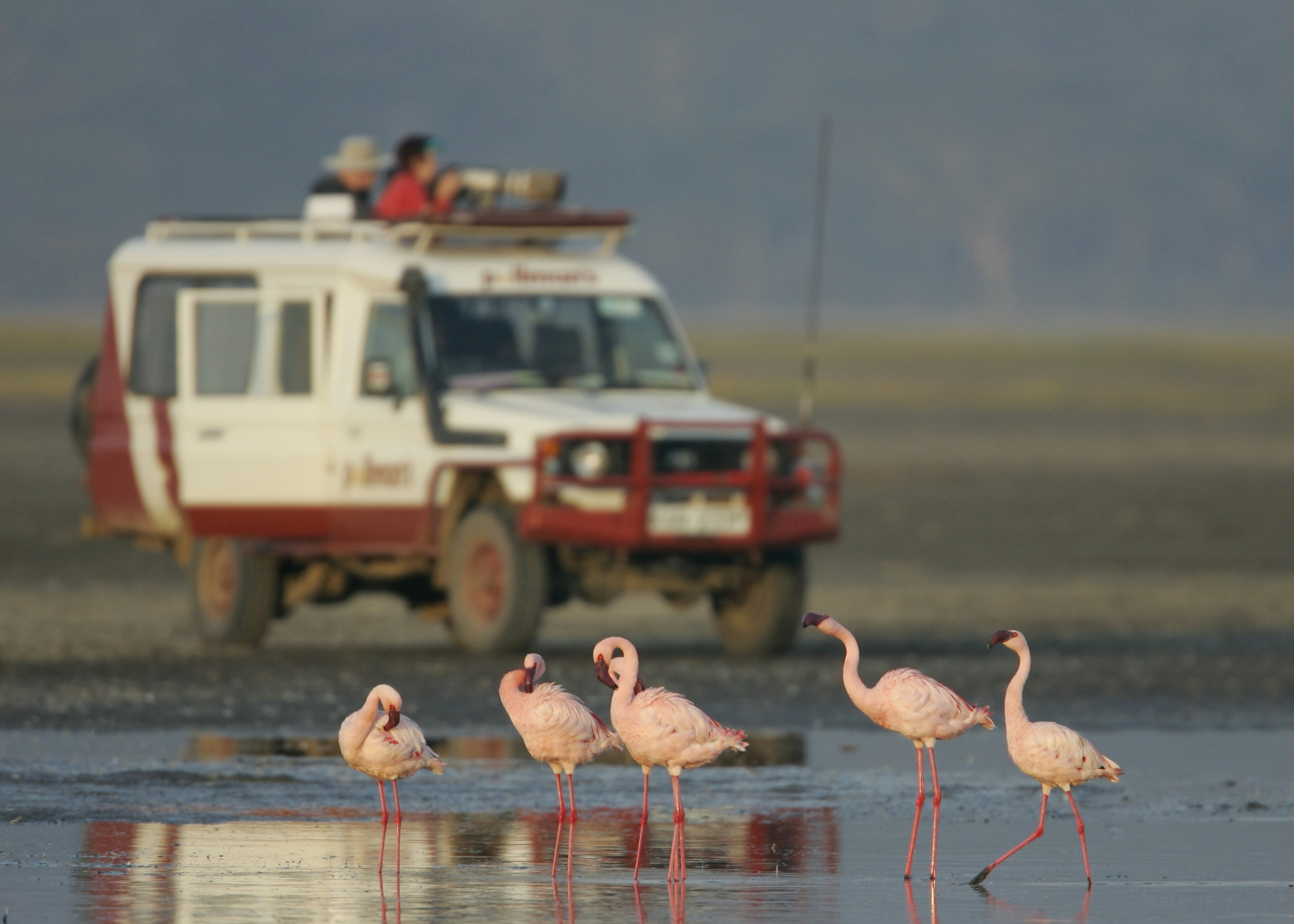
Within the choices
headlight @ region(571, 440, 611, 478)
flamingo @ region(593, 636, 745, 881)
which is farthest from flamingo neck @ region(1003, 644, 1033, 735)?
headlight @ region(571, 440, 611, 478)

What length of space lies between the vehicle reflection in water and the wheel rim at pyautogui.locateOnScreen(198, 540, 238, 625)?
7.85 m

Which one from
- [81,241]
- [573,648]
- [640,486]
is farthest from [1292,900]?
[81,241]

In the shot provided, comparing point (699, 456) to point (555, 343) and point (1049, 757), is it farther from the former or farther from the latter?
point (1049, 757)

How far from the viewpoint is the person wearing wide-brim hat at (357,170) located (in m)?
20.5

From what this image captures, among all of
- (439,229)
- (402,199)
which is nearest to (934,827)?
(439,229)

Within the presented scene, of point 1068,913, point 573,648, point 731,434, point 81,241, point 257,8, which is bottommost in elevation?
point 1068,913

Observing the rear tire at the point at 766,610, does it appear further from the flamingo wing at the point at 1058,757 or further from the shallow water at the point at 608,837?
the flamingo wing at the point at 1058,757

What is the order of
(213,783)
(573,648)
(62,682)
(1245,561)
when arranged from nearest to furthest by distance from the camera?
(213,783), (62,682), (573,648), (1245,561)

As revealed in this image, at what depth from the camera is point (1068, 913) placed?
9.22 metres

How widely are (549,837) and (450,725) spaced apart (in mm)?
3973

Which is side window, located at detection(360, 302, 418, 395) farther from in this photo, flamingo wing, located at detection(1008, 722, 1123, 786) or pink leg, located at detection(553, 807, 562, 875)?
flamingo wing, located at detection(1008, 722, 1123, 786)

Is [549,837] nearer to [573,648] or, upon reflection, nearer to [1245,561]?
[573,648]

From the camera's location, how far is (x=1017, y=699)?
33.0 ft

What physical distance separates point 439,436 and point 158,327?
243 cm
